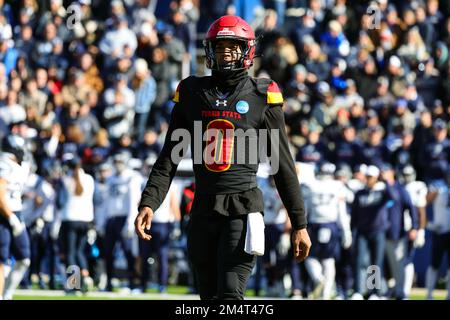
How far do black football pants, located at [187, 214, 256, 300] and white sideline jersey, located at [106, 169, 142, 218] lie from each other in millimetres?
9856

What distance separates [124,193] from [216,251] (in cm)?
1006

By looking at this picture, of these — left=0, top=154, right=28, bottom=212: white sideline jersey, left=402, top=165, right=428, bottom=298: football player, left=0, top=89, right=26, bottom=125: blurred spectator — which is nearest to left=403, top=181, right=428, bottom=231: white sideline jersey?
left=402, top=165, right=428, bottom=298: football player

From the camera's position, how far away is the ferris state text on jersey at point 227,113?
6816mm

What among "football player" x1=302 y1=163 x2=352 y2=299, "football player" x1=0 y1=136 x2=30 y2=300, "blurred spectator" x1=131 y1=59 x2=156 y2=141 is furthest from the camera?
"blurred spectator" x1=131 y1=59 x2=156 y2=141

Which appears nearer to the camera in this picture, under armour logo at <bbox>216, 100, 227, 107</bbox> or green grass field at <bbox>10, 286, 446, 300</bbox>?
under armour logo at <bbox>216, 100, 227, 107</bbox>

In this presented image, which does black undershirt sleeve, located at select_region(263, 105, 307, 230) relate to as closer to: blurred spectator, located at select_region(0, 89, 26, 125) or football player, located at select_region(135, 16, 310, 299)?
football player, located at select_region(135, 16, 310, 299)

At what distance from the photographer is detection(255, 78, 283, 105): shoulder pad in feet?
22.5

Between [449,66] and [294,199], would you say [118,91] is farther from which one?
[294,199]

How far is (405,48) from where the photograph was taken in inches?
784

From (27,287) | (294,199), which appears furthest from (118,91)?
(294,199)

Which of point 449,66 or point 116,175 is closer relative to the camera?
point 116,175

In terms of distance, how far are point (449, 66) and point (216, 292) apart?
13.7 metres

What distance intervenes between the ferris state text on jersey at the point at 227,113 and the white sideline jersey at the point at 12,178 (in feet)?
20.6

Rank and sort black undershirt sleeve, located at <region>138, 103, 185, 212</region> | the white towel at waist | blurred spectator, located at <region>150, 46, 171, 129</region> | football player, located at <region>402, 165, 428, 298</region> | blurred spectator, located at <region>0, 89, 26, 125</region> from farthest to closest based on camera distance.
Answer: blurred spectator, located at <region>150, 46, 171, 129</region> < blurred spectator, located at <region>0, 89, 26, 125</region> < football player, located at <region>402, 165, 428, 298</region> < black undershirt sleeve, located at <region>138, 103, 185, 212</region> < the white towel at waist
